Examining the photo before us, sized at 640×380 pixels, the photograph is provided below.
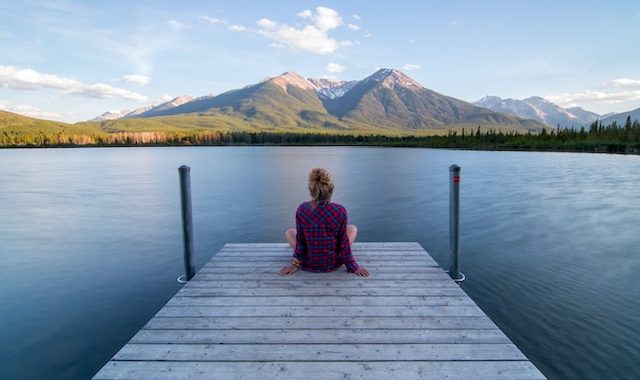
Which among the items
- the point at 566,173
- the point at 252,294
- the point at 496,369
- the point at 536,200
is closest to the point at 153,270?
the point at 252,294

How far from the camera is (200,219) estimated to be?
18.9 m

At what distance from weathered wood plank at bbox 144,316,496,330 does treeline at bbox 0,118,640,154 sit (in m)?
73.5

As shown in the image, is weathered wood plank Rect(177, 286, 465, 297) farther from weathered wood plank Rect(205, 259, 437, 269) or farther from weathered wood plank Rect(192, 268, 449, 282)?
weathered wood plank Rect(205, 259, 437, 269)

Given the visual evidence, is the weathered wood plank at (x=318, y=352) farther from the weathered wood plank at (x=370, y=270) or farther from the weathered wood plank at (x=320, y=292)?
the weathered wood plank at (x=370, y=270)

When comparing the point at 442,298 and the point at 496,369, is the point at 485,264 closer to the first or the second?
the point at 442,298

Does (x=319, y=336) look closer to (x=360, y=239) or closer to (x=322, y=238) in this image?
(x=322, y=238)

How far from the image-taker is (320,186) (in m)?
5.81

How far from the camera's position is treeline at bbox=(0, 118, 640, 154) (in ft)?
224

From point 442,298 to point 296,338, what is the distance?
2.32m

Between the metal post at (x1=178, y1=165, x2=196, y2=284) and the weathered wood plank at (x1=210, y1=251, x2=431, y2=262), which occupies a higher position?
the metal post at (x1=178, y1=165, x2=196, y2=284)

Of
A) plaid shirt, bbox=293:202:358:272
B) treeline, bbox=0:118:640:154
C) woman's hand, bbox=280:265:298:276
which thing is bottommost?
woman's hand, bbox=280:265:298:276

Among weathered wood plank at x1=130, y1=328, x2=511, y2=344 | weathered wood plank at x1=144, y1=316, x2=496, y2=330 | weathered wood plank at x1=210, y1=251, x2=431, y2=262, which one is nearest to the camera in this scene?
weathered wood plank at x1=130, y1=328, x2=511, y2=344

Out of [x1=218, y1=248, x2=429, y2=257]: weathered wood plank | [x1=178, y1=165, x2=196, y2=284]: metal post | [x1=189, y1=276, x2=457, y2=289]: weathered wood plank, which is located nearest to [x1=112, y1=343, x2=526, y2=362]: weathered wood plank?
[x1=189, y1=276, x2=457, y2=289]: weathered wood plank

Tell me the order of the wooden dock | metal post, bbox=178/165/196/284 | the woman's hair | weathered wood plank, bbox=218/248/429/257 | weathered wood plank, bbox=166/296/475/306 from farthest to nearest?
weathered wood plank, bbox=218/248/429/257 → metal post, bbox=178/165/196/284 → the woman's hair → weathered wood plank, bbox=166/296/475/306 → the wooden dock
